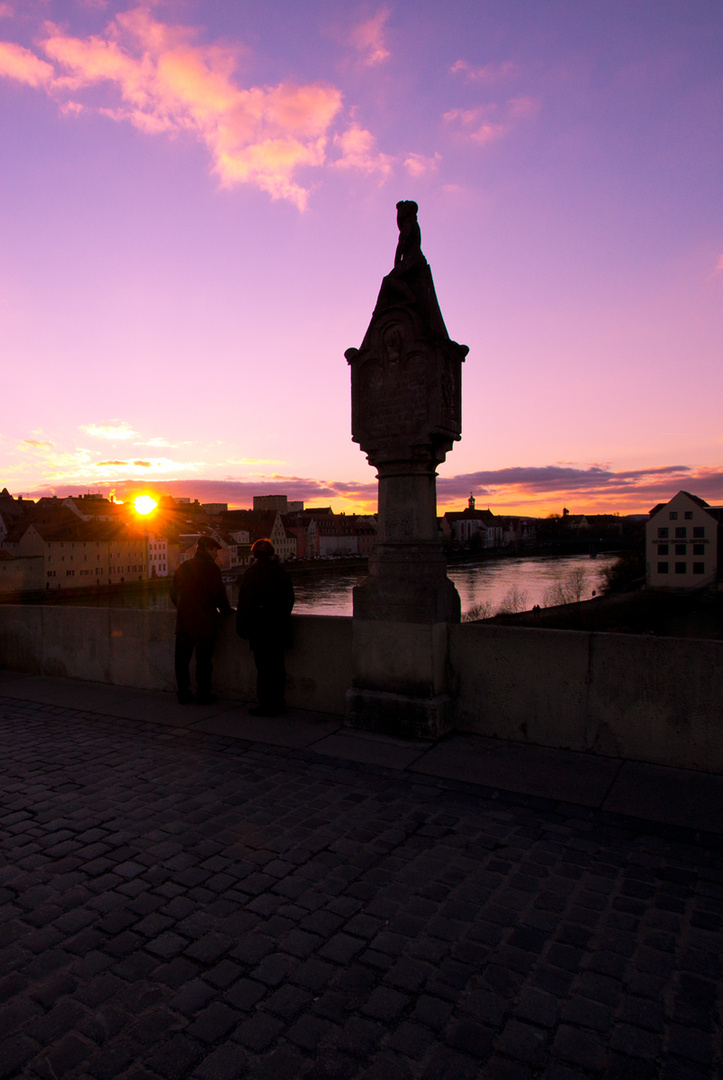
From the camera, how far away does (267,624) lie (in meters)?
5.30

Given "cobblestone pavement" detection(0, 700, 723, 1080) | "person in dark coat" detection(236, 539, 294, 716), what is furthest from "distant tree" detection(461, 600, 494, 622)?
"cobblestone pavement" detection(0, 700, 723, 1080)

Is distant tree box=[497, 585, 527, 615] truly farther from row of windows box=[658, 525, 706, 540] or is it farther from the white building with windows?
row of windows box=[658, 525, 706, 540]

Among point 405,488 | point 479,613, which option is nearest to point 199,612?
point 405,488

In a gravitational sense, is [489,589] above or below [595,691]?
below

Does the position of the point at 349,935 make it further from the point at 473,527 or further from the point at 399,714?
the point at 473,527

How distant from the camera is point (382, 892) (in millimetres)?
2713

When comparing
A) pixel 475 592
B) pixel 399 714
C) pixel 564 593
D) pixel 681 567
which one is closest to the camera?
pixel 399 714

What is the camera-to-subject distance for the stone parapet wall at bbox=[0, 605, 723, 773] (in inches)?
158

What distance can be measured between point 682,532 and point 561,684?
6341cm

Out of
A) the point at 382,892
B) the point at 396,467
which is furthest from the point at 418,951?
the point at 396,467

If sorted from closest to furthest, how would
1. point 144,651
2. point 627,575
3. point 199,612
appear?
point 199,612 → point 144,651 → point 627,575

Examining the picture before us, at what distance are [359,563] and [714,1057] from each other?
8905cm

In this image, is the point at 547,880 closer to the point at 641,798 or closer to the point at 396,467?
the point at 641,798

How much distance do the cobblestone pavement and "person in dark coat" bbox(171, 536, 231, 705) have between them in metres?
1.90
